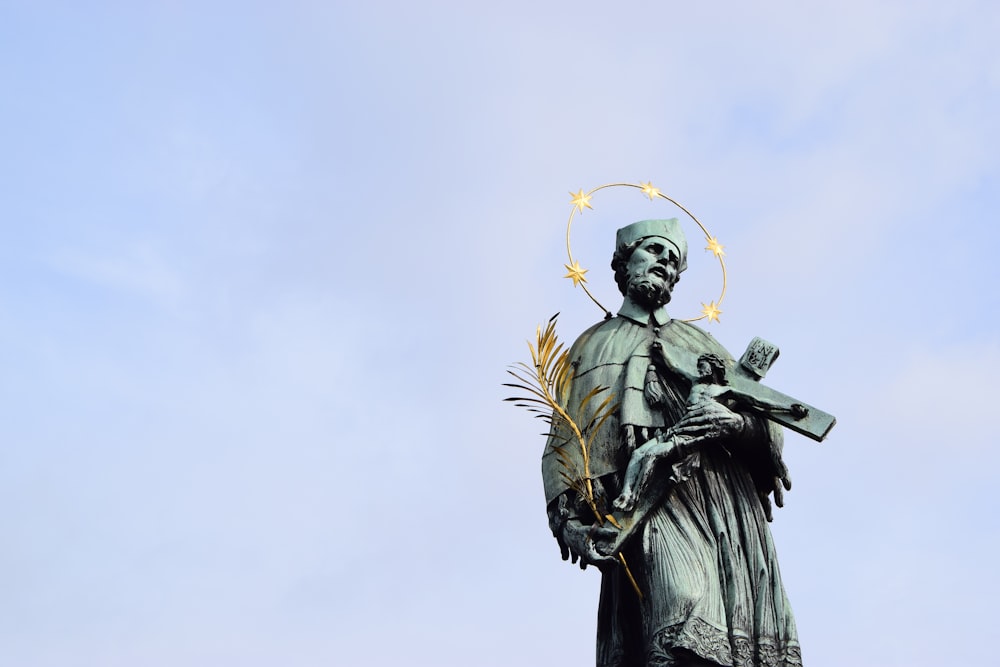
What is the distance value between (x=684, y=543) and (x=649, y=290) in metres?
1.97

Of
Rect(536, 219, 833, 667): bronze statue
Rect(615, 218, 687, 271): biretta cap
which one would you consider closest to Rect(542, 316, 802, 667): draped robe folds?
Rect(536, 219, 833, 667): bronze statue

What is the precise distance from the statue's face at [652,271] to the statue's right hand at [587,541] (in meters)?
1.82

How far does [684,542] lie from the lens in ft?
42.6

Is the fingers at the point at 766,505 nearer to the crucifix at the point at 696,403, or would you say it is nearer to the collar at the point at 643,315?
the crucifix at the point at 696,403

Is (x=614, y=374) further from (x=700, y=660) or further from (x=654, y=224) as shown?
(x=700, y=660)

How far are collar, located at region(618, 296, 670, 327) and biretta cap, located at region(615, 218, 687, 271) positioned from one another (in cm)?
38

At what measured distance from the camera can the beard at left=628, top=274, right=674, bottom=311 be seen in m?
14.0

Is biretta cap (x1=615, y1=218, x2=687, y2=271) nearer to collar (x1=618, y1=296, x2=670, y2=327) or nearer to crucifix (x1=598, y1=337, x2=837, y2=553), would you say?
collar (x1=618, y1=296, x2=670, y2=327)

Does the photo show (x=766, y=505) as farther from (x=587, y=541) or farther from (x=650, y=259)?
(x=650, y=259)

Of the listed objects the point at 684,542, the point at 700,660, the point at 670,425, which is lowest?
the point at 700,660

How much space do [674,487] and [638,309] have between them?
1.56 m

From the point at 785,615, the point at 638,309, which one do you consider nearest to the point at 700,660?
the point at 785,615

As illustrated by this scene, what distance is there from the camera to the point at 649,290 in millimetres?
13992

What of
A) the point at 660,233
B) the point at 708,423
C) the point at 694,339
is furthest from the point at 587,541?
the point at 660,233
